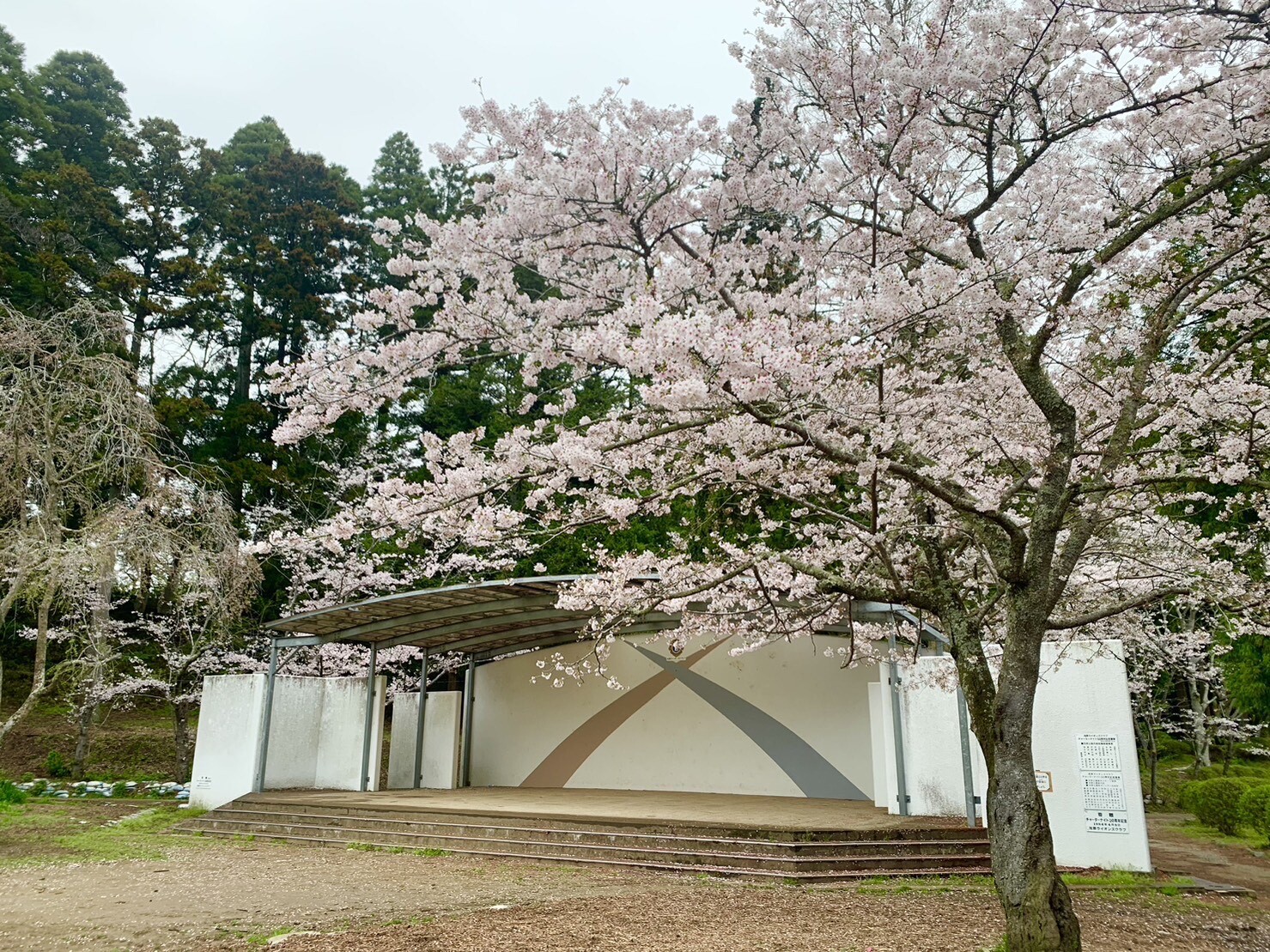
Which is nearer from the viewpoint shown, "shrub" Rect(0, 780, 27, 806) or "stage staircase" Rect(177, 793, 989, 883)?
"stage staircase" Rect(177, 793, 989, 883)

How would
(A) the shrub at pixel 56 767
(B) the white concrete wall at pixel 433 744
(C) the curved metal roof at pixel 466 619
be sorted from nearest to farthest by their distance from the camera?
(C) the curved metal roof at pixel 466 619 → (B) the white concrete wall at pixel 433 744 → (A) the shrub at pixel 56 767

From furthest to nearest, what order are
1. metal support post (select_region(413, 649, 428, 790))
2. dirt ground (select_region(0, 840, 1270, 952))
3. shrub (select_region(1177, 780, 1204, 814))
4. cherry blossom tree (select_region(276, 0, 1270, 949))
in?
metal support post (select_region(413, 649, 428, 790))
shrub (select_region(1177, 780, 1204, 814))
dirt ground (select_region(0, 840, 1270, 952))
cherry blossom tree (select_region(276, 0, 1270, 949))

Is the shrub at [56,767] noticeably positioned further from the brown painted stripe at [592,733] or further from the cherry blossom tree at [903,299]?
the cherry blossom tree at [903,299]

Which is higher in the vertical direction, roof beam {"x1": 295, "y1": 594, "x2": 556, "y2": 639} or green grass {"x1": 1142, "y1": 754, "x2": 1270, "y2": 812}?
roof beam {"x1": 295, "y1": 594, "x2": 556, "y2": 639}

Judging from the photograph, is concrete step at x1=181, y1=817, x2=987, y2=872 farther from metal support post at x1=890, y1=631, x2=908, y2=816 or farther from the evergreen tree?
the evergreen tree

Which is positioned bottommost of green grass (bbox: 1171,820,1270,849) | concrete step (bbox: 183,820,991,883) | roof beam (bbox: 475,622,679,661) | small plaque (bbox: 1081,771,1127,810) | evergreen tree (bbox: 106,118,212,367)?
green grass (bbox: 1171,820,1270,849)

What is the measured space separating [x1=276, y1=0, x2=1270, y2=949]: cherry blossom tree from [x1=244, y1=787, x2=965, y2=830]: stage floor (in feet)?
10.9

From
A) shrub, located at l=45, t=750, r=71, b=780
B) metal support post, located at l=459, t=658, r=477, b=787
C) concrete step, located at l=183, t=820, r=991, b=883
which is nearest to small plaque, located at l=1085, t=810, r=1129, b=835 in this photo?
concrete step, located at l=183, t=820, r=991, b=883

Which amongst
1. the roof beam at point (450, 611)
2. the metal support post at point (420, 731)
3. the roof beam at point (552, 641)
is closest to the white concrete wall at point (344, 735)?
the metal support post at point (420, 731)

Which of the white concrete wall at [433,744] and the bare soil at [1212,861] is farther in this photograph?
the white concrete wall at [433,744]

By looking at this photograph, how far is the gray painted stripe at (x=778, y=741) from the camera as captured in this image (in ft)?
41.1

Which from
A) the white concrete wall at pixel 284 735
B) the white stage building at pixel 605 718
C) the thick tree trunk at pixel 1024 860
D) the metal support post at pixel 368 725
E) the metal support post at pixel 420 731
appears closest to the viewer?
the thick tree trunk at pixel 1024 860

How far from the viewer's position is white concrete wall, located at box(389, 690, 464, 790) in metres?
14.3

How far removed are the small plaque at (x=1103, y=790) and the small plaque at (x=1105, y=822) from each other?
47mm
